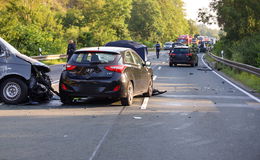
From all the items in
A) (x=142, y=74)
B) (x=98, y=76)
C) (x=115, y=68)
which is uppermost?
(x=115, y=68)

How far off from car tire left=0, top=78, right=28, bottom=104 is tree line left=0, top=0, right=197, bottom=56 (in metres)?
9.90

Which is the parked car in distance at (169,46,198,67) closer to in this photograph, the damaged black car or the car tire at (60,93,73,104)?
the car tire at (60,93,73,104)

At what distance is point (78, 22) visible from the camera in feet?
199

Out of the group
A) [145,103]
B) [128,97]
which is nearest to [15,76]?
[128,97]

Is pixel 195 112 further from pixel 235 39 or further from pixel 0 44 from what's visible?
pixel 235 39

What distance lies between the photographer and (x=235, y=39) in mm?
38844

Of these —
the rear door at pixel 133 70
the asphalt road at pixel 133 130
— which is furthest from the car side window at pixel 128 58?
the asphalt road at pixel 133 130

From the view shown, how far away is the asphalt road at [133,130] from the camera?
19.3ft

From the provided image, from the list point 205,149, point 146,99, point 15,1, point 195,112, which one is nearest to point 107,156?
point 205,149

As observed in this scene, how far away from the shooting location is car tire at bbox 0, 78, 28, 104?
10.5 meters

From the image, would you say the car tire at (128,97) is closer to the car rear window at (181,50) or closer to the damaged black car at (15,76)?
the damaged black car at (15,76)

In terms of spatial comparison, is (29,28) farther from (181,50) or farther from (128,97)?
(128,97)

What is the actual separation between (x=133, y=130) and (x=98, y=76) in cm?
309

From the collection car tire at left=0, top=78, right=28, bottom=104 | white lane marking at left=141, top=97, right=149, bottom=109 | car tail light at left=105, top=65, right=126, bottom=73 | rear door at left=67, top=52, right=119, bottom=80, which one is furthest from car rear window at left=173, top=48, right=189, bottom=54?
car tire at left=0, top=78, right=28, bottom=104
